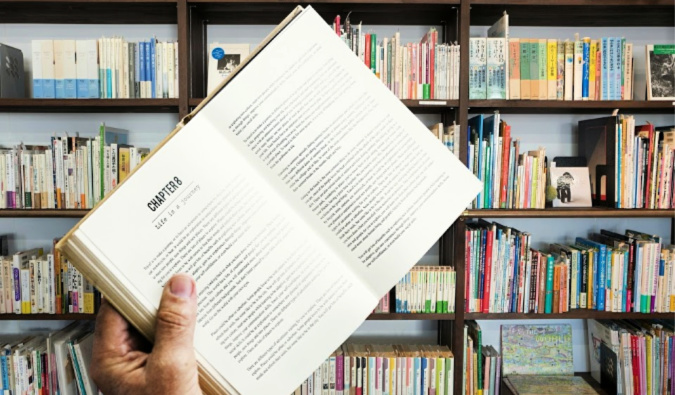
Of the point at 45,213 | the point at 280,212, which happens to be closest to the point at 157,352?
the point at 280,212

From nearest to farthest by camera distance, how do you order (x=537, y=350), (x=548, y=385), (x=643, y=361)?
1. (x=643, y=361)
2. (x=548, y=385)
3. (x=537, y=350)

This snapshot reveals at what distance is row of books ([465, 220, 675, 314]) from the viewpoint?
1652mm

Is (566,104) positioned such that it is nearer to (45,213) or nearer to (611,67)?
(611,67)

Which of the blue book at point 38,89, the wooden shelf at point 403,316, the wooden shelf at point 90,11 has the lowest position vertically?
the wooden shelf at point 403,316

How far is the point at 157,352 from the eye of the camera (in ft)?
2.06

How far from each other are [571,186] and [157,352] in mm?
1551

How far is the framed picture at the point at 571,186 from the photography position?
5.52ft

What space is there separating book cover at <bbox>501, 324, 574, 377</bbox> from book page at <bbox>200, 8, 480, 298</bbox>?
1461mm

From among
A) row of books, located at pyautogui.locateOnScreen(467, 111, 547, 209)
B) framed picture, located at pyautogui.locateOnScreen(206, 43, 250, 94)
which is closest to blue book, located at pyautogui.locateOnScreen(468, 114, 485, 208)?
row of books, located at pyautogui.locateOnScreen(467, 111, 547, 209)

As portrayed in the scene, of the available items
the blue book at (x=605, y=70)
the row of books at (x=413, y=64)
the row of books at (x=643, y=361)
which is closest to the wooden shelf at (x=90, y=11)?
the row of books at (x=413, y=64)

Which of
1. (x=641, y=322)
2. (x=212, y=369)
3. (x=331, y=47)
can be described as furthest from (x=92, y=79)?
(x=641, y=322)

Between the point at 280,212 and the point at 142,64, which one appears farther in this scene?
the point at 142,64

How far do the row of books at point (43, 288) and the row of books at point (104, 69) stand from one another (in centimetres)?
59

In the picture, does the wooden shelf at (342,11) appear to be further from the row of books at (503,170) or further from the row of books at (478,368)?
the row of books at (478,368)
